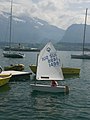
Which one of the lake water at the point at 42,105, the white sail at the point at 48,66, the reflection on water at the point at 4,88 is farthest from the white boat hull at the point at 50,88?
the reflection on water at the point at 4,88

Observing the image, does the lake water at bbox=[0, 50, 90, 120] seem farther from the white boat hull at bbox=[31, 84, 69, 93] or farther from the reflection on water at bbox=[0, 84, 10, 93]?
the white boat hull at bbox=[31, 84, 69, 93]

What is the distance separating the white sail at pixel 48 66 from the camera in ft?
131

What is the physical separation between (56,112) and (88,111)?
3.34 meters

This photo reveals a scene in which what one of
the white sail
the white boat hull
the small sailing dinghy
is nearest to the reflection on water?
the white boat hull

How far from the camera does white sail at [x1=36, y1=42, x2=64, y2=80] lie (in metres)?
39.9

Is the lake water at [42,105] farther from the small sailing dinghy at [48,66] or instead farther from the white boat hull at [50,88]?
the small sailing dinghy at [48,66]

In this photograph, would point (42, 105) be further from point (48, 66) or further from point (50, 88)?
Result: point (48, 66)

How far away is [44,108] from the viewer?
30.7 metres

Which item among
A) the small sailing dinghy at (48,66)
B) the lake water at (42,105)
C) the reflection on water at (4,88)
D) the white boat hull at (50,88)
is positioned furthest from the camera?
the reflection on water at (4,88)

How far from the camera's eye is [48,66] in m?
40.4

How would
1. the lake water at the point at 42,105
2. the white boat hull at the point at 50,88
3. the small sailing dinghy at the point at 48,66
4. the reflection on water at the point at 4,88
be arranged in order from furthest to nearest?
1. the reflection on water at the point at 4,88
2. the small sailing dinghy at the point at 48,66
3. the white boat hull at the point at 50,88
4. the lake water at the point at 42,105

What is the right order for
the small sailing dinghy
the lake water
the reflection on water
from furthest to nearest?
1. the reflection on water
2. the small sailing dinghy
3. the lake water

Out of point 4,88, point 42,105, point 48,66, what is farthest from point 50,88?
point 4,88

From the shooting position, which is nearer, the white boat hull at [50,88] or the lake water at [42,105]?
the lake water at [42,105]
